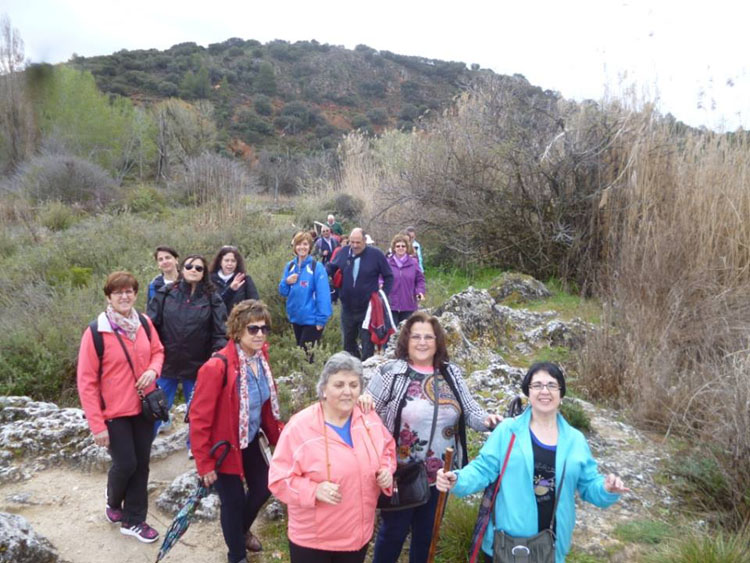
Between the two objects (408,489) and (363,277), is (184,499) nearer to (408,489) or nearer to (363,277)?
(408,489)

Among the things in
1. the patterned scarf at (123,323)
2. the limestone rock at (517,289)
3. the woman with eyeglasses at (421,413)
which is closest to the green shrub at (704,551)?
the woman with eyeglasses at (421,413)

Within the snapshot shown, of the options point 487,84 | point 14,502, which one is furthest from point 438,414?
point 487,84

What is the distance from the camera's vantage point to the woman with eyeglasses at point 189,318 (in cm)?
401

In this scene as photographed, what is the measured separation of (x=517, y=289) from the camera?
9.20m

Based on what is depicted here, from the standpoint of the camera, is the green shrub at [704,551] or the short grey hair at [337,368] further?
the green shrub at [704,551]

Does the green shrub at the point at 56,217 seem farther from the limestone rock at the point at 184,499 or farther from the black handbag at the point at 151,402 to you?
the black handbag at the point at 151,402

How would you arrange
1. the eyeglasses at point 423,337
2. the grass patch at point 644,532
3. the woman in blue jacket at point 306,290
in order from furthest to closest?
the woman in blue jacket at point 306,290, the grass patch at point 644,532, the eyeglasses at point 423,337

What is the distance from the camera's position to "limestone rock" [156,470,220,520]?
3.73m

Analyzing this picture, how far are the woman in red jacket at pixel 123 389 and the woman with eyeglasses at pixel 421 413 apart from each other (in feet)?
5.20

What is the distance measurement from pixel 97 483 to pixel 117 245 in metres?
6.41

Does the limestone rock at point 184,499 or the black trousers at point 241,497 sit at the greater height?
the black trousers at point 241,497

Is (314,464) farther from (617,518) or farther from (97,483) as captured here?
(97,483)

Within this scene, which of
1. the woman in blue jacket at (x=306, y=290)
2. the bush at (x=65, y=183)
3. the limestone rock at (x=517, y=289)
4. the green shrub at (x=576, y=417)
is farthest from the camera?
the bush at (x=65, y=183)

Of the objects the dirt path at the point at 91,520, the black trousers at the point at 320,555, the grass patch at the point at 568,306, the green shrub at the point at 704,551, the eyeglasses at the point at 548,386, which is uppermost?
the eyeglasses at the point at 548,386
